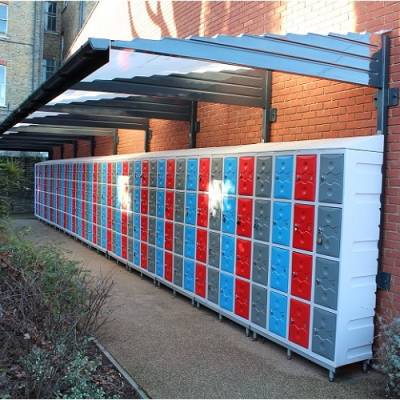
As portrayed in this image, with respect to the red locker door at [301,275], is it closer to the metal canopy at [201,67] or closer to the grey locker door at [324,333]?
the grey locker door at [324,333]

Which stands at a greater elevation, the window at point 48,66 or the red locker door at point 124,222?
the window at point 48,66

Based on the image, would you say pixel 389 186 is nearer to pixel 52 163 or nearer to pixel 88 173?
pixel 88 173

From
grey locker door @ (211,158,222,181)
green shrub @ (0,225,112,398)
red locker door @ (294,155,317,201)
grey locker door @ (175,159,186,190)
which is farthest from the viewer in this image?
grey locker door @ (175,159,186,190)

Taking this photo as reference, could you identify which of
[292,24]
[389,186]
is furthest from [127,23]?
[389,186]

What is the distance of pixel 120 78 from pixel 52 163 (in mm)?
9803

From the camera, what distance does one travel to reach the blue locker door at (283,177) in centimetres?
461

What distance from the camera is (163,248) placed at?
7.15 m

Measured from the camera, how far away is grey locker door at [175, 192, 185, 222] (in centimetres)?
659

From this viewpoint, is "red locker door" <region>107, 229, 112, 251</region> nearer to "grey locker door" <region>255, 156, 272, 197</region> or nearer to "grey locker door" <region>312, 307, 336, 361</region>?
"grey locker door" <region>255, 156, 272, 197</region>

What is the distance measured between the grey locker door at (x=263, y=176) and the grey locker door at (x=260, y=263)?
56cm

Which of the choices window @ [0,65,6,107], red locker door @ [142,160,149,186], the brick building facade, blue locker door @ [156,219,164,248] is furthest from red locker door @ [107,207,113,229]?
window @ [0,65,6,107]

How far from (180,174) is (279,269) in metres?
2.43

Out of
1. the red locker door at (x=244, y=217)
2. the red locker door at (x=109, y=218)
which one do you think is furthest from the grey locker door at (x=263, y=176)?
the red locker door at (x=109, y=218)

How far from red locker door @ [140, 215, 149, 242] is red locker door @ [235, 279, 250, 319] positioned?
2710 mm
